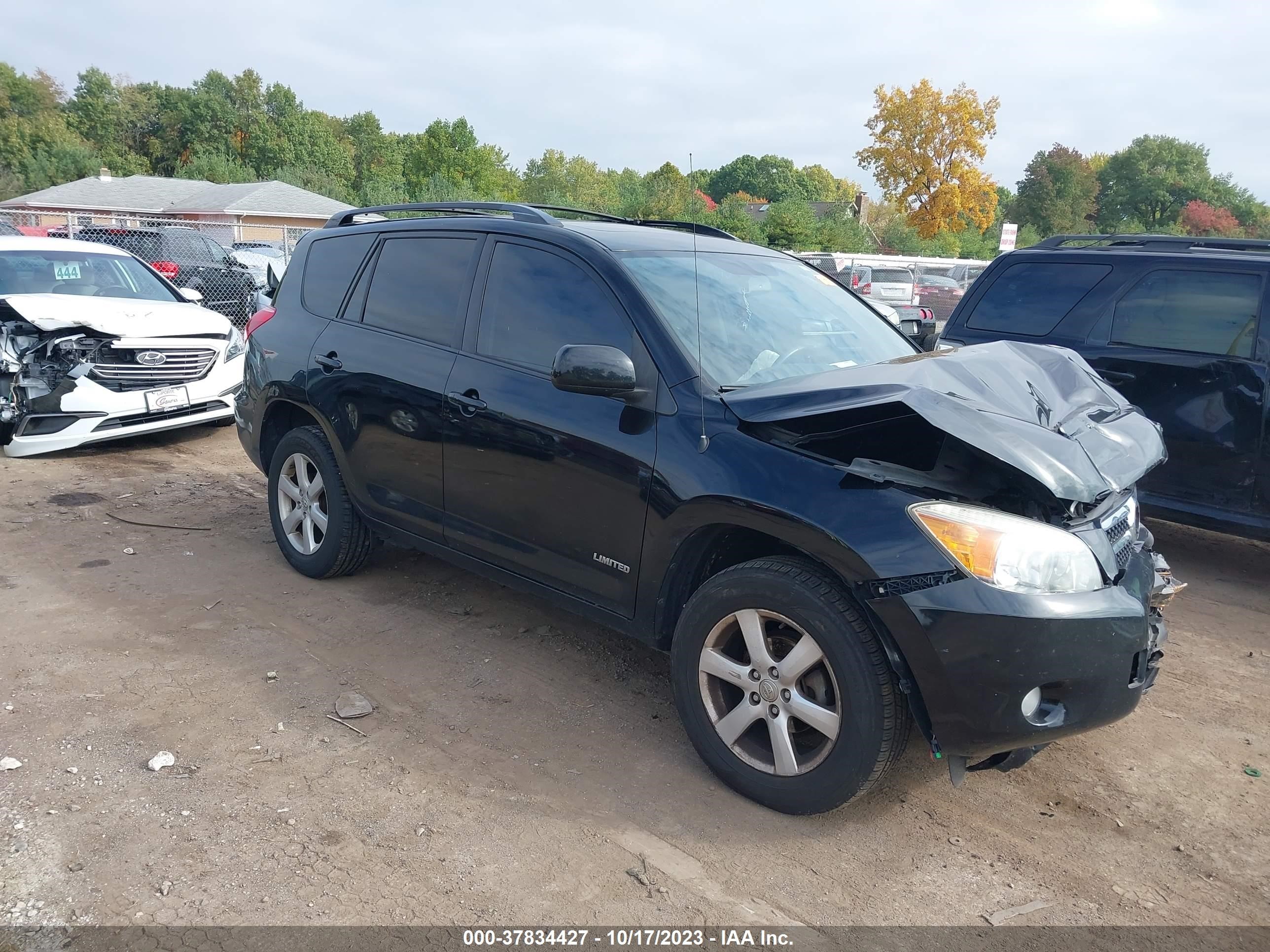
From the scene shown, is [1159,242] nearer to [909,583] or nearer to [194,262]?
[909,583]

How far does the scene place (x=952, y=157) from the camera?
1661 inches

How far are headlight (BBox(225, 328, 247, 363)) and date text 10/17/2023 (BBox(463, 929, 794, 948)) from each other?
726 centimetres

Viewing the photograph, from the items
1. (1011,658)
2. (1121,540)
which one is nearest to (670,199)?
(1121,540)

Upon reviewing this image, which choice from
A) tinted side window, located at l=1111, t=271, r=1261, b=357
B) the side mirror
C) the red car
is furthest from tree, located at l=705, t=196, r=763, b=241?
the side mirror

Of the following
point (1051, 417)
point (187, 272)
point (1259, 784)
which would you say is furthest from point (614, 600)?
point (187, 272)

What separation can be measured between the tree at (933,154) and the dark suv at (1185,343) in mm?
38700

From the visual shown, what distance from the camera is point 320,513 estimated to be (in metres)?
5.01

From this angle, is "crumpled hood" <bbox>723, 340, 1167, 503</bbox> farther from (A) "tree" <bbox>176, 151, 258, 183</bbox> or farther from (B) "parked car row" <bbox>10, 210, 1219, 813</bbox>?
(A) "tree" <bbox>176, 151, 258, 183</bbox>

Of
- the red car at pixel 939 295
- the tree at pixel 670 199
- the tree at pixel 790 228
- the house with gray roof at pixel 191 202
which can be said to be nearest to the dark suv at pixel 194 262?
the tree at pixel 670 199

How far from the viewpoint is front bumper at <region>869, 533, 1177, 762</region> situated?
8.73 feet

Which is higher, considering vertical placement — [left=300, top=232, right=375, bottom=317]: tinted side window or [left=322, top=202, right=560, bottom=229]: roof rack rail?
[left=322, top=202, right=560, bottom=229]: roof rack rail

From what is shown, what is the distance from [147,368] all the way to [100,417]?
592 millimetres

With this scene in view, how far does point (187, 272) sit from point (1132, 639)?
59.4 feet

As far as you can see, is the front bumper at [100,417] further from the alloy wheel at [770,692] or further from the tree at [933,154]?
the tree at [933,154]
